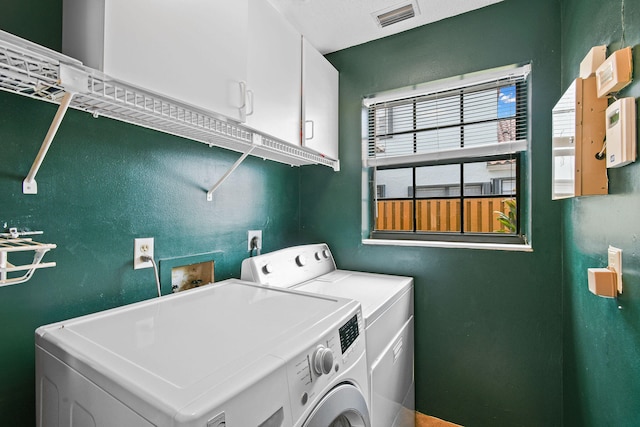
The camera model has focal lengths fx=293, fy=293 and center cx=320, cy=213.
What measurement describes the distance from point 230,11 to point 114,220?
956mm

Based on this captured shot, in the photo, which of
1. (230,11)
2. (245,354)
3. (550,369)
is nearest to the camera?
(245,354)

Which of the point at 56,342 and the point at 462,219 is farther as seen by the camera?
the point at 462,219

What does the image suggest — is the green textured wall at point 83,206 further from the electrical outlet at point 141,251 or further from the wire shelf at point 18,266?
the wire shelf at point 18,266

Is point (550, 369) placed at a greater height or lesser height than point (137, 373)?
lesser

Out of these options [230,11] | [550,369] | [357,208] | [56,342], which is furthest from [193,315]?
[550,369]

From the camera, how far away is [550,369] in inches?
62.8

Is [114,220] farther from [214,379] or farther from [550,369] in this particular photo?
[550,369]

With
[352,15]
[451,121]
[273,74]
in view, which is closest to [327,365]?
[273,74]

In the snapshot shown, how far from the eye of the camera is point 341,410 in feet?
2.81

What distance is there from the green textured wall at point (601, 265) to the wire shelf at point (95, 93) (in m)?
1.40

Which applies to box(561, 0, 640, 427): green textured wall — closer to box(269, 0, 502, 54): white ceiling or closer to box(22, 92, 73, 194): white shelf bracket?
box(269, 0, 502, 54): white ceiling

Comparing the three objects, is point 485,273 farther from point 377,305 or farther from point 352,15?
point 352,15

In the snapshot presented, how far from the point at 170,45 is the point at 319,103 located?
109 centimetres

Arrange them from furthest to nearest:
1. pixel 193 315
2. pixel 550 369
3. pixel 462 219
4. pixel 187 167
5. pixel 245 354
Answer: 1. pixel 462 219
2. pixel 550 369
3. pixel 187 167
4. pixel 193 315
5. pixel 245 354
